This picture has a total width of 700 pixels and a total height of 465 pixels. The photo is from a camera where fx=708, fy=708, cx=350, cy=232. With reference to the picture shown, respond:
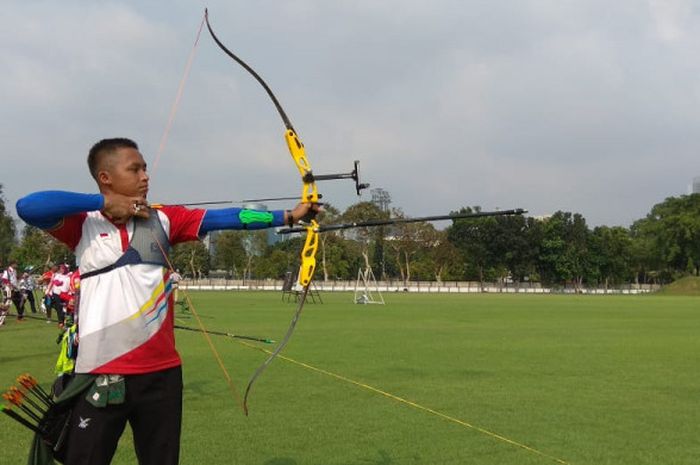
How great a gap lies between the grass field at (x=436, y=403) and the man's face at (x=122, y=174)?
3.11m

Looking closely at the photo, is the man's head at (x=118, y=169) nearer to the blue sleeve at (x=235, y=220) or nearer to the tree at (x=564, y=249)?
the blue sleeve at (x=235, y=220)

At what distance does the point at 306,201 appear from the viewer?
12.9ft

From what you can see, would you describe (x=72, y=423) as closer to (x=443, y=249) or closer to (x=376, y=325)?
(x=376, y=325)

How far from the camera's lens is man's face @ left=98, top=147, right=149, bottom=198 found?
340 centimetres

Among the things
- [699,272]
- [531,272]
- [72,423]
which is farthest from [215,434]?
[699,272]

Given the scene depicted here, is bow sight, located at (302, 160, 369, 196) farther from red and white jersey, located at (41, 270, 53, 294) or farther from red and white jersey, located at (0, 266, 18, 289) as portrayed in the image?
red and white jersey, located at (0, 266, 18, 289)

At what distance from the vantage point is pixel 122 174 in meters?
3.40

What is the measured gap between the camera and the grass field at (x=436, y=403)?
239 inches

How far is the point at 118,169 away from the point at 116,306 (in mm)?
661

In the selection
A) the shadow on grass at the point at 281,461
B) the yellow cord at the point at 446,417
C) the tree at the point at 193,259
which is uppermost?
the tree at the point at 193,259

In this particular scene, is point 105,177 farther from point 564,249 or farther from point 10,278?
point 564,249

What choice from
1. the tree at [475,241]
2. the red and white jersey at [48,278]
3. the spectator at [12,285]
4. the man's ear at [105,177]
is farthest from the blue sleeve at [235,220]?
the tree at [475,241]

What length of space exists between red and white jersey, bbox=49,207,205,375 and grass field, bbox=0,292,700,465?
9.14 feet

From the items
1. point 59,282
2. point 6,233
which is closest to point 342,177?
point 59,282
